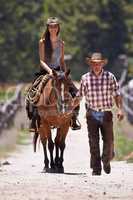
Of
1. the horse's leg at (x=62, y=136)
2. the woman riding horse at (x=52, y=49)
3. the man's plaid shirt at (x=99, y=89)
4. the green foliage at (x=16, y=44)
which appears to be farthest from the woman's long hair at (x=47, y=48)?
the green foliage at (x=16, y=44)

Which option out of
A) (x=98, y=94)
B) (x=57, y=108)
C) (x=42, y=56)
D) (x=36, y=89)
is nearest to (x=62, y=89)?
(x=57, y=108)

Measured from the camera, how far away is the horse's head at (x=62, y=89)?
16.0 metres

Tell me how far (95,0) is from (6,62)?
8.04m

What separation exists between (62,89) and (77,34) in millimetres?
60743

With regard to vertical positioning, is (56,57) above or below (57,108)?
above

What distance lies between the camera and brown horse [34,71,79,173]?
52.4 feet

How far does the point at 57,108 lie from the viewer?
52.7 feet

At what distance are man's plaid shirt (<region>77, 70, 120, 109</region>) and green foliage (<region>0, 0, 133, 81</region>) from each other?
5761 centimetres

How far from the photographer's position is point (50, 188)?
12.4 m

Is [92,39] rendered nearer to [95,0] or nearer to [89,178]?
[95,0]

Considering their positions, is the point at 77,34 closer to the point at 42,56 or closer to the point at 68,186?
the point at 42,56

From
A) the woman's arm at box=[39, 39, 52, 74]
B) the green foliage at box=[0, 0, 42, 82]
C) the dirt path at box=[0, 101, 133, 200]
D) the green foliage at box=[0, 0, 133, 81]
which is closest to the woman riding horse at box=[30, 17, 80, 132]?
the woman's arm at box=[39, 39, 52, 74]

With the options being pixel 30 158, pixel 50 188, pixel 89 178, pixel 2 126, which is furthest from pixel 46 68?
pixel 2 126

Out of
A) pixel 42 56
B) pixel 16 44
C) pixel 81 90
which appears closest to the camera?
pixel 81 90
